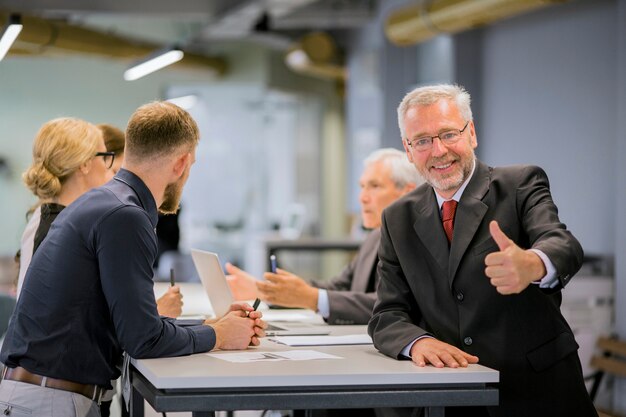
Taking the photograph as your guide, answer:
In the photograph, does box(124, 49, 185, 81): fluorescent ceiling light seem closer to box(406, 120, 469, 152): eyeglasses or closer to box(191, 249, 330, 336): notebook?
box(191, 249, 330, 336): notebook

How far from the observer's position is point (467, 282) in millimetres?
3160

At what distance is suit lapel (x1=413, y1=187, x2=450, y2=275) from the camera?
3.23m

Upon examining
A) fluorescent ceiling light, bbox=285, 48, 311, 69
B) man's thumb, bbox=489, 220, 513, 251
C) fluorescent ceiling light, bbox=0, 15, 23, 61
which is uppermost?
fluorescent ceiling light, bbox=285, 48, 311, 69

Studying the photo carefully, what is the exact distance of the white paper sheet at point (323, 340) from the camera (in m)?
3.52

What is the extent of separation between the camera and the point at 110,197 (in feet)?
9.91

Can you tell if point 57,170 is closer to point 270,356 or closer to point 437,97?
point 270,356

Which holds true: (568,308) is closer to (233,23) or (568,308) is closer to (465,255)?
(465,255)

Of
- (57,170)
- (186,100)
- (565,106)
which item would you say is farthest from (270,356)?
(186,100)

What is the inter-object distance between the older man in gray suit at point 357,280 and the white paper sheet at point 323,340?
516 millimetres

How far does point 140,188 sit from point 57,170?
3.19 ft

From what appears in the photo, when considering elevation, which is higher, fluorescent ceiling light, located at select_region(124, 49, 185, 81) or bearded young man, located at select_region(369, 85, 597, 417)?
fluorescent ceiling light, located at select_region(124, 49, 185, 81)

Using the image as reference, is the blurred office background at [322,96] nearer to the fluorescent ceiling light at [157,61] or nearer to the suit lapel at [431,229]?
the fluorescent ceiling light at [157,61]

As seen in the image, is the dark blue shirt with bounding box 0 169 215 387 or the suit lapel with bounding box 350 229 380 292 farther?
the suit lapel with bounding box 350 229 380 292

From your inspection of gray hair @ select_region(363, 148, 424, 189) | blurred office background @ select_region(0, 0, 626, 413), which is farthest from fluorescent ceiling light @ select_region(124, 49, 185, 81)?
gray hair @ select_region(363, 148, 424, 189)
